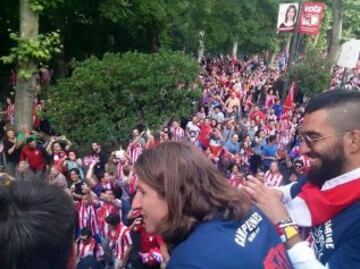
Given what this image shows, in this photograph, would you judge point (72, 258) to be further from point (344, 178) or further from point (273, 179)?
point (273, 179)

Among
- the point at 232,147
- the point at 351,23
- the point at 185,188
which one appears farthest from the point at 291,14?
the point at 351,23

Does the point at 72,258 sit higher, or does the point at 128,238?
the point at 72,258

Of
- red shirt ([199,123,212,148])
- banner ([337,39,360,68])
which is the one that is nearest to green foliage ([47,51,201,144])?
red shirt ([199,123,212,148])

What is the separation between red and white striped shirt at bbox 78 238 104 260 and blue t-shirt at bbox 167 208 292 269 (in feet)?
15.4

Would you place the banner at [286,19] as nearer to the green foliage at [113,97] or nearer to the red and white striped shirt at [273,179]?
the green foliage at [113,97]

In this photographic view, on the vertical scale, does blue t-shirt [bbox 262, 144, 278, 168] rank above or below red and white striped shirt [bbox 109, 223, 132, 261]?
above

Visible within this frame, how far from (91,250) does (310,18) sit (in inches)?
644

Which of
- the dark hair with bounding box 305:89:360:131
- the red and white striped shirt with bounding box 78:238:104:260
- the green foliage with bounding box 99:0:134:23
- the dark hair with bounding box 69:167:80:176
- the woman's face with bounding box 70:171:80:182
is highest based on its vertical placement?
the green foliage with bounding box 99:0:134:23

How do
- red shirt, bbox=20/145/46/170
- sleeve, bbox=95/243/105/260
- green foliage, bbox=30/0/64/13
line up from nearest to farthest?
sleeve, bbox=95/243/105/260 < red shirt, bbox=20/145/46/170 < green foliage, bbox=30/0/64/13

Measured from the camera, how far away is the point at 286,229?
6.67 feet

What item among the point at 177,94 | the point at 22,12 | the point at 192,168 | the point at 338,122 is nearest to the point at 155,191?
the point at 192,168

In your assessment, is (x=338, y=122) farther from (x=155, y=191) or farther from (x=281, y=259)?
(x=155, y=191)

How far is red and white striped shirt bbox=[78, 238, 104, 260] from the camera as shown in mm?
6355

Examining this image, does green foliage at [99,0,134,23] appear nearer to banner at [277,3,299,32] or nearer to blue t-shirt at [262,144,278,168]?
blue t-shirt at [262,144,278,168]
